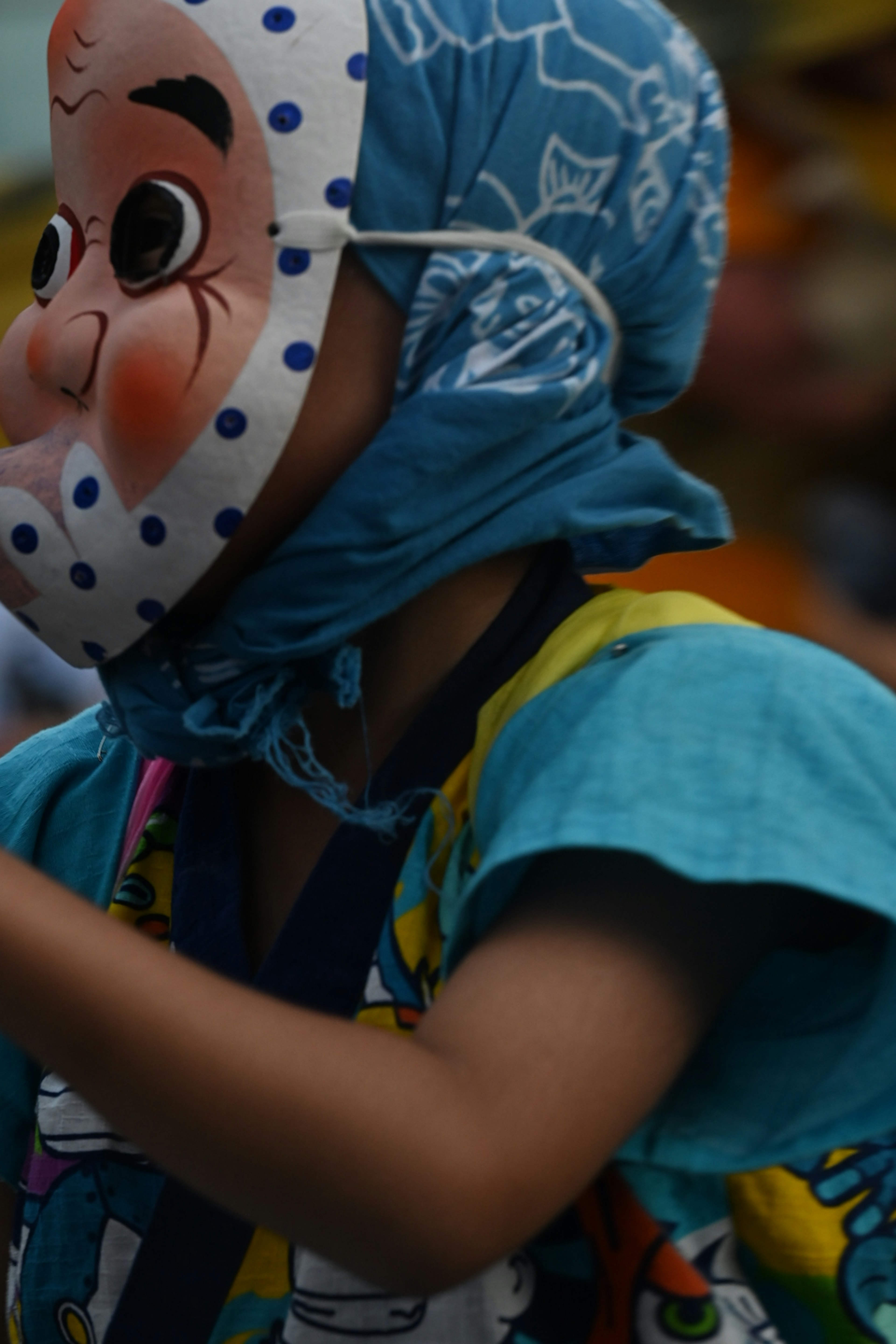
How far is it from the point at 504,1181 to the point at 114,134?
74 centimetres

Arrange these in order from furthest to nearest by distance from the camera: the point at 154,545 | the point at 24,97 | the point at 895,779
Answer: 1. the point at 24,97
2. the point at 154,545
3. the point at 895,779

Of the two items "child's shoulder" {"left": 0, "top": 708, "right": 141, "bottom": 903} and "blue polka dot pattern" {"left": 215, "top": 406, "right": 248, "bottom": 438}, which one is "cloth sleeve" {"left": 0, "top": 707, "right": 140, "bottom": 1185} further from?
"blue polka dot pattern" {"left": 215, "top": 406, "right": 248, "bottom": 438}

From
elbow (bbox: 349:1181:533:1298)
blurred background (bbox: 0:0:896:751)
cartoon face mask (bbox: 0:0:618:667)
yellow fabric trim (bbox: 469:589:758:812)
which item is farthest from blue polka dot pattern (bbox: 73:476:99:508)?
blurred background (bbox: 0:0:896:751)

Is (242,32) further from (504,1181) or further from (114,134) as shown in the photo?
(504,1181)

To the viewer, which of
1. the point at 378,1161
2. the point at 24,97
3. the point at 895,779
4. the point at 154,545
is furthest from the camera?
the point at 24,97

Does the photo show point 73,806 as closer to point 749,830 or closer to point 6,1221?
point 6,1221

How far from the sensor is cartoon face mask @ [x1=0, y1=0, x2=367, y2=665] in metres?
1.00

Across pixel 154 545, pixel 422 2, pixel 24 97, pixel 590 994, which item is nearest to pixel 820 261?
pixel 24 97

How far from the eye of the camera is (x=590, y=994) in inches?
32.2

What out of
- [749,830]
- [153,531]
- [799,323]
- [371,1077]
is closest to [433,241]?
[153,531]

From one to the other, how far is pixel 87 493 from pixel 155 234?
0.18m

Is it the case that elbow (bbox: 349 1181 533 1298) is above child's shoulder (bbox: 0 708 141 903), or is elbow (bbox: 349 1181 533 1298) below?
above

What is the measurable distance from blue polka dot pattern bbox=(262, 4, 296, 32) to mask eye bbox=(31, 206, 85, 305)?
7.9 inches

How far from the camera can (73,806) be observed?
135cm
